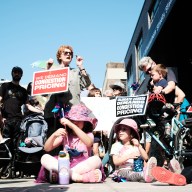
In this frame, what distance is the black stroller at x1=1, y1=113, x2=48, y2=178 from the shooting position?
530 centimetres

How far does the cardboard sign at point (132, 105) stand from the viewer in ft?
15.7

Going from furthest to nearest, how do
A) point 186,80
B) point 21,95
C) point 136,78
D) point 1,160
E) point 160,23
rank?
point 136,78 < point 186,80 < point 160,23 < point 21,95 < point 1,160

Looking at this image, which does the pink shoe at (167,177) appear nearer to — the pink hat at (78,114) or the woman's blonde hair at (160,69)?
the pink hat at (78,114)

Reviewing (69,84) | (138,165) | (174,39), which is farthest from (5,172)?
(174,39)

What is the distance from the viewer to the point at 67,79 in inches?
169

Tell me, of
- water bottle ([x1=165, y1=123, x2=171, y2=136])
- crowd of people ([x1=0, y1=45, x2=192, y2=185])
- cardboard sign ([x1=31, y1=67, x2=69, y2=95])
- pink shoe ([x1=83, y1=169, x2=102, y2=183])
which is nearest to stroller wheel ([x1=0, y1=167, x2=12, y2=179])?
crowd of people ([x1=0, y1=45, x2=192, y2=185])

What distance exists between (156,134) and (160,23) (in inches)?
332

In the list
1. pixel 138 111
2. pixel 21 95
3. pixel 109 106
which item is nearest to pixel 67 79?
pixel 138 111

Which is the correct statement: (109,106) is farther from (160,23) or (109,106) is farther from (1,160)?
(160,23)

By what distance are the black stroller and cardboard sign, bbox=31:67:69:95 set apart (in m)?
0.97

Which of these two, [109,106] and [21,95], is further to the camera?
[109,106]

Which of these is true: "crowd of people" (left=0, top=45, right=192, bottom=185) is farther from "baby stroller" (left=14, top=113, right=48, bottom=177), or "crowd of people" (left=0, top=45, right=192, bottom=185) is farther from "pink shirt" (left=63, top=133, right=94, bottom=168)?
"baby stroller" (left=14, top=113, right=48, bottom=177)

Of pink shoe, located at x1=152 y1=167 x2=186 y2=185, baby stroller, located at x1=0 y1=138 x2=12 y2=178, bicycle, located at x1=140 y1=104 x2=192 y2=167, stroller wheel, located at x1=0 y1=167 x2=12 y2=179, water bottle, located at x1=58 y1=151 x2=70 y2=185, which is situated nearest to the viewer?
pink shoe, located at x1=152 y1=167 x2=186 y2=185

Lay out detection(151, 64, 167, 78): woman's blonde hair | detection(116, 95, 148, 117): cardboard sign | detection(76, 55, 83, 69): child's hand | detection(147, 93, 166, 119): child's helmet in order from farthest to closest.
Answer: detection(151, 64, 167, 78): woman's blonde hair, detection(116, 95, 148, 117): cardboard sign, detection(76, 55, 83, 69): child's hand, detection(147, 93, 166, 119): child's helmet
